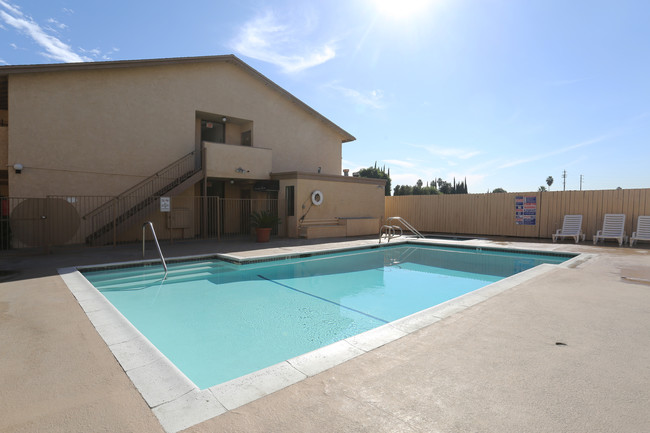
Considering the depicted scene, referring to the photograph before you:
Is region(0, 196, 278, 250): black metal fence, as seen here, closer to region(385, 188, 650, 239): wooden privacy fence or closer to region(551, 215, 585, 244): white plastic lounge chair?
region(385, 188, 650, 239): wooden privacy fence

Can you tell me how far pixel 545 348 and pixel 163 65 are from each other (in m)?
15.4

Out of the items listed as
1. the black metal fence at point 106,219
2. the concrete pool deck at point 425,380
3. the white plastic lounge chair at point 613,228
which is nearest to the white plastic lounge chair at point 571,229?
the white plastic lounge chair at point 613,228

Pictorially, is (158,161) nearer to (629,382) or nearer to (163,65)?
(163,65)

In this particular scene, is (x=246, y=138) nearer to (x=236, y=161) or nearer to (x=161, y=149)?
(x=236, y=161)

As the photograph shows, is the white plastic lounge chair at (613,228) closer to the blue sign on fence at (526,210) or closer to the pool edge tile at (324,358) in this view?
the blue sign on fence at (526,210)

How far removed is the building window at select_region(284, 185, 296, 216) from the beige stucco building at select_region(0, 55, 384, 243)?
0.20 feet

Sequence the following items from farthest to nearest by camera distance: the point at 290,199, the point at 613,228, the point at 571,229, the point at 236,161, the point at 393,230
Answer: the point at 393,230 < the point at 290,199 < the point at 236,161 < the point at 571,229 < the point at 613,228

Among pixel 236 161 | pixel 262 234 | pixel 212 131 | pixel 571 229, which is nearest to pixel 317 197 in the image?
pixel 262 234

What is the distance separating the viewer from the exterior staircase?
455 inches

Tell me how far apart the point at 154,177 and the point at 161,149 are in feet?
3.90

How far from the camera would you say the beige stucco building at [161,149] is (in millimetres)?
11297

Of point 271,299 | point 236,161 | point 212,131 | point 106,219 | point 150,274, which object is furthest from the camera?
point 212,131

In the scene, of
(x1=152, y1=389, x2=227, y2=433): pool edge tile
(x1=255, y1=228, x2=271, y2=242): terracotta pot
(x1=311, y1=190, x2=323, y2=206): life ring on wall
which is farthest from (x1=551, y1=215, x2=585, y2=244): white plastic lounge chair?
(x1=152, y1=389, x2=227, y2=433): pool edge tile

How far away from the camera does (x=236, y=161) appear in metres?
14.6
